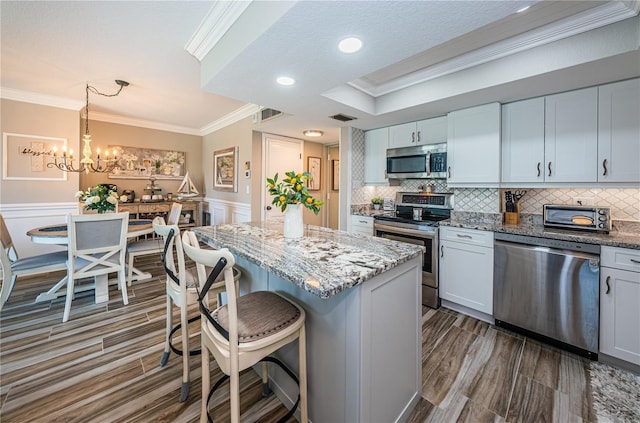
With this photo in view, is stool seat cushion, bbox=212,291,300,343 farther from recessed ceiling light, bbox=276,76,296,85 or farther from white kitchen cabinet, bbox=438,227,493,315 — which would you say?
white kitchen cabinet, bbox=438,227,493,315

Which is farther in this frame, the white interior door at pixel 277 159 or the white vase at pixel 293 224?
the white interior door at pixel 277 159

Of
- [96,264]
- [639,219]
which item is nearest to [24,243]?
[96,264]

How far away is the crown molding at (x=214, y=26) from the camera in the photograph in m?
1.74

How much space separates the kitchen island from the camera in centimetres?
116

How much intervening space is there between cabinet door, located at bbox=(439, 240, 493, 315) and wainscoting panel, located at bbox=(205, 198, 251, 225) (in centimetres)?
306

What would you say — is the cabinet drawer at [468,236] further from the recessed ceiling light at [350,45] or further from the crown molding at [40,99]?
the crown molding at [40,99]

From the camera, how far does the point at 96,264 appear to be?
8.94 ft

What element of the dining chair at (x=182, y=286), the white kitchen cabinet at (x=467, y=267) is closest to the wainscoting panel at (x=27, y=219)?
the dining chair at (x=182, y=286)

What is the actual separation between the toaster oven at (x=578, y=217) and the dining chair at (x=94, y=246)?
4268 mm

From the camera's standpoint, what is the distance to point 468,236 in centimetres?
264

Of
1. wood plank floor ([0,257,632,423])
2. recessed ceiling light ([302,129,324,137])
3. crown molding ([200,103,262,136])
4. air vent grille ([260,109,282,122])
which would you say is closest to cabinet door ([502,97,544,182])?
wood plank floor ([0,257,632,423])

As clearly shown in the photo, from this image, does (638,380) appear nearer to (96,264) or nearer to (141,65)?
(96,264)

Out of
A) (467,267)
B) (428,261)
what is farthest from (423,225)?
(467,267)

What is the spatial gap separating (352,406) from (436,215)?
9.13 ft
